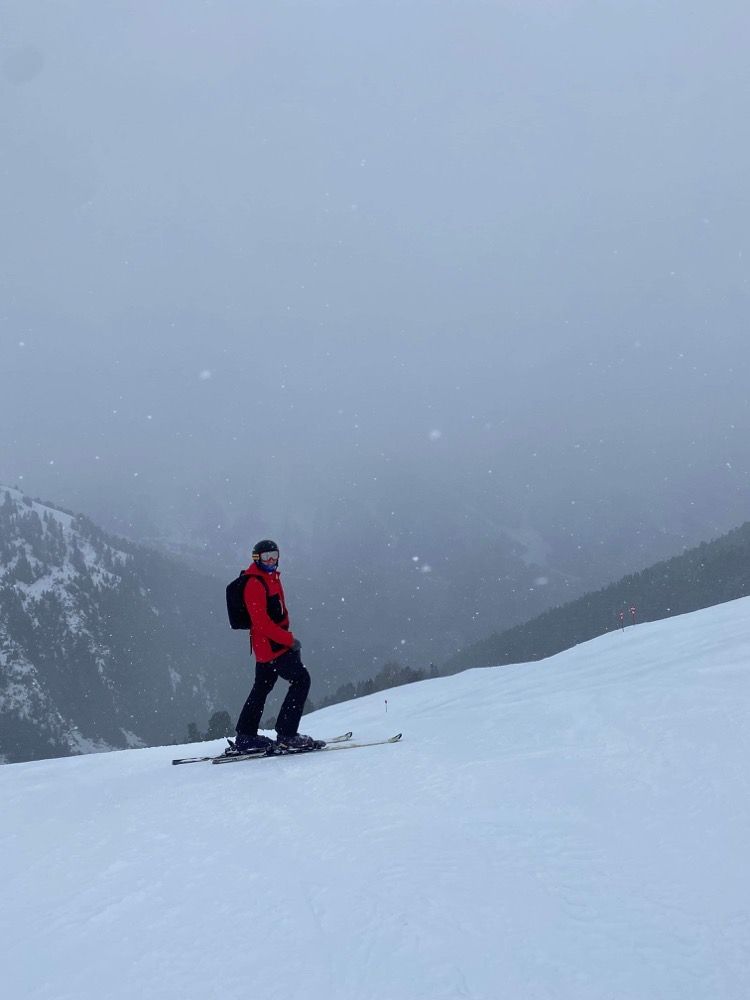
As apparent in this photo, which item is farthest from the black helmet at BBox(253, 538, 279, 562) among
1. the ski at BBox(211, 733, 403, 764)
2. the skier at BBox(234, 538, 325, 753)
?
the ski at BBox(211, 733, 403, 764)

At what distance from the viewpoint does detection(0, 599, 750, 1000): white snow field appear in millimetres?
2283

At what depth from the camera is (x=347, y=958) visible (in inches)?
94.3

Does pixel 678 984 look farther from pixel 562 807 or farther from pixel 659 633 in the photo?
pixel 659 633

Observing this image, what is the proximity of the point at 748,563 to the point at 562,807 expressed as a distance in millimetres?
156030

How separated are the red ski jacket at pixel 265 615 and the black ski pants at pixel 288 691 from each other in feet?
0.38

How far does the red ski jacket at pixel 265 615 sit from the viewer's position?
7297 mm

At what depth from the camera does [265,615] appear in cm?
734

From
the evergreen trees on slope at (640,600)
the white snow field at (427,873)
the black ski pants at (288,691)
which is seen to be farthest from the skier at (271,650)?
the evergreen trees on slope at (640,600)

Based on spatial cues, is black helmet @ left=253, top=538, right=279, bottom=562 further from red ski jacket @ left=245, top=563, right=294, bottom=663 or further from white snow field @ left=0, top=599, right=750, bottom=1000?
white snow field @ left=0, top=599, right=750, bottom=1000

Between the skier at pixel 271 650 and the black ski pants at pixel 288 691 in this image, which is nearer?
the skier at pixel 271 650

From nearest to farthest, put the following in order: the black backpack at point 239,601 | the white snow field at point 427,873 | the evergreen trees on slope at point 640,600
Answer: the white snow field at point 427,873, the black backpack at point 239,601, the evergreen trees on slope at point 640,600

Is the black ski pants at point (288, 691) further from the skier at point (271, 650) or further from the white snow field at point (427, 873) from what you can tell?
the white snow field at point (427, 873)

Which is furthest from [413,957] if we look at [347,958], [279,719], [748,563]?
[748,563]

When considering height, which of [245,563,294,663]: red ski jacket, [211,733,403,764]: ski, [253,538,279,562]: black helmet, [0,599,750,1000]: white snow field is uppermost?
[253,538,279,562]: black helmet
